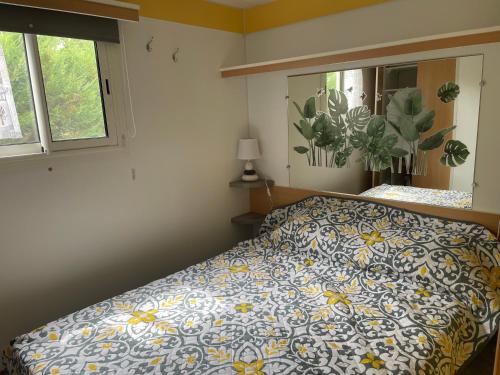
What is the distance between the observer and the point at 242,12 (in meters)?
3.04

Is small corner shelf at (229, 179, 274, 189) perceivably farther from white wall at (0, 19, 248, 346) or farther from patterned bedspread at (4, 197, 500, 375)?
patterned bedspread at (4, 197, 500, 375)

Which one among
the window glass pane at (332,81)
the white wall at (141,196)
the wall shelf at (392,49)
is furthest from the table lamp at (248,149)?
the window glass pane at (332,81)

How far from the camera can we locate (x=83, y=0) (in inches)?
76.5

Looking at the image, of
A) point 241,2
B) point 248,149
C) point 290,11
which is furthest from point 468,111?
point 241,2

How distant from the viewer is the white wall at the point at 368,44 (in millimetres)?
2090

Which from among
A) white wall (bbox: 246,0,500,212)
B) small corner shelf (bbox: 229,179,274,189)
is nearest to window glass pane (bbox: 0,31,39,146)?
small corner shelf (bbox: 229,179,274,189)

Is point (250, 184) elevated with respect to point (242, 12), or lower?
lower

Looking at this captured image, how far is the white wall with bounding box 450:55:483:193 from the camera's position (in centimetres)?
211

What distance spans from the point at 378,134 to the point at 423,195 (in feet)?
1.63

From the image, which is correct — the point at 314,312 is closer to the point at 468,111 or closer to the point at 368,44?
the point at 468,111

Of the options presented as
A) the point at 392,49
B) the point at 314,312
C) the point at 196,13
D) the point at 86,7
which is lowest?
the point at 314,312

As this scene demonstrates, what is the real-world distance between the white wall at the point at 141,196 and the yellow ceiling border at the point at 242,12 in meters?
0.07

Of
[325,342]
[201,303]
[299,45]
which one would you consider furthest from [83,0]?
[325,342]

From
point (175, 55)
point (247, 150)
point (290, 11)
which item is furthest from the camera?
point (247, 150)
